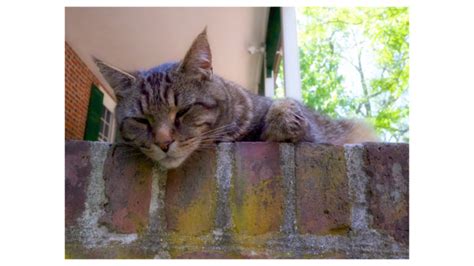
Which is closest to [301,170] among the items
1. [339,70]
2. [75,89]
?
[339,70]

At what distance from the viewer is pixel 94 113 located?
3.64 meters

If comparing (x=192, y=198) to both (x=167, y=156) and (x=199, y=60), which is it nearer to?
(x=167, y=156)

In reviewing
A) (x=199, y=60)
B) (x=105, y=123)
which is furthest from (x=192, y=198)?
(x=105, y=123)

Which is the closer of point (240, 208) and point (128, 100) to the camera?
point (240, 208)

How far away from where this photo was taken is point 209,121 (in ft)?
3.23

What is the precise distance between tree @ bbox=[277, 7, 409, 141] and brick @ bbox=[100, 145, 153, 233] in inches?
53.6

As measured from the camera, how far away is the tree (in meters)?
2.09

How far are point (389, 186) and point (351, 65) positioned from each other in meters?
1.58

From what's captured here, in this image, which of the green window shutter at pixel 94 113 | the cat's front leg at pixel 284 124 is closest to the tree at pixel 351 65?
the cat's front leg at pixel 284 124

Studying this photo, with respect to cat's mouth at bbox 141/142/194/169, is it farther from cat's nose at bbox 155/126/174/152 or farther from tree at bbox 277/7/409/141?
tree at bbox 277/7/409/141

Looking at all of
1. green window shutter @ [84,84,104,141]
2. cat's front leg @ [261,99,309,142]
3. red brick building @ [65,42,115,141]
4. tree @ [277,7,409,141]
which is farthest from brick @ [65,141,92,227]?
green window shutter @ [84,84,104,141]

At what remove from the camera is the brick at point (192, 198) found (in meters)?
0.79

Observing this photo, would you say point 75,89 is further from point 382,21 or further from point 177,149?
point 177,149

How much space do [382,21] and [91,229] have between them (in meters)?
1.66
